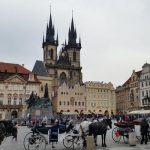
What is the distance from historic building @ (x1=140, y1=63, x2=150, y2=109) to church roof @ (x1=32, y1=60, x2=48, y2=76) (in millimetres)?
23871

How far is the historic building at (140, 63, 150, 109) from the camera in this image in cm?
7412

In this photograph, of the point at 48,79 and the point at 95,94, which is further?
the point at 95,94

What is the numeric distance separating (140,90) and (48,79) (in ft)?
74.2

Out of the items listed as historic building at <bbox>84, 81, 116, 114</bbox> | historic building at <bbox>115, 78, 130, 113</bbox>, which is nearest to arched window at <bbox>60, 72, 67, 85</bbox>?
historic building at <bbox>84, 81, 116, 114</bbox>

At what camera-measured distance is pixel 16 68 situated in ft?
229

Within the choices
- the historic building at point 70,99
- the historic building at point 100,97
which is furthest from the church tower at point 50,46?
the historic building at point 100,97

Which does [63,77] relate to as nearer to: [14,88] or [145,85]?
[145,85]

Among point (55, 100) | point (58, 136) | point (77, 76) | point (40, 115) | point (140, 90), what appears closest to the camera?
point (58, 136)

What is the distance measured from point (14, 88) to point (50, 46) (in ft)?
93.9

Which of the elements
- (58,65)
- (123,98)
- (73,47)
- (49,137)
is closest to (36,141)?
(49,137)

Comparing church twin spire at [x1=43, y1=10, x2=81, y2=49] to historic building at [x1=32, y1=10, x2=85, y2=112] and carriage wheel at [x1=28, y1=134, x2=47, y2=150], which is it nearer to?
historic building at [x1=32, y1=10, x2=85, y2=112]

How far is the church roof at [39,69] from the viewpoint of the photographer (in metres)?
83.5

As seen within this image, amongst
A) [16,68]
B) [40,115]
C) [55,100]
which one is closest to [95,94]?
[55,100]

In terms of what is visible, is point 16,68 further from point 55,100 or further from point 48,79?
point 55,100
